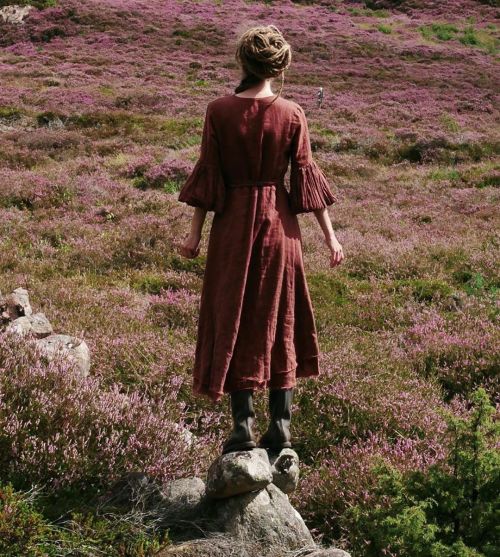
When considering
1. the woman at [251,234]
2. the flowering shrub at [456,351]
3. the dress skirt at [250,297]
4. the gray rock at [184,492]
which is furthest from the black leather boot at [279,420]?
the flowering shrub at [456,351]

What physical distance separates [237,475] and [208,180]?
5.27 ft

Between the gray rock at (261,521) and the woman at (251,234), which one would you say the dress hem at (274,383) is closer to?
the woman at (251,234)

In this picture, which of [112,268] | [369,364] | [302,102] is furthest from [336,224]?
[302,102]

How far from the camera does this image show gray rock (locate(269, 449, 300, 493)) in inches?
137

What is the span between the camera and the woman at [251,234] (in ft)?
10.9

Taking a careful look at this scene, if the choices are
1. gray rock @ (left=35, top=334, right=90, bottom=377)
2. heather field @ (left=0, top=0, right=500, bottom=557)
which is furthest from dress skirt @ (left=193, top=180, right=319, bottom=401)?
gray rock @ (left=35, top=334, right=90, bottom=377)

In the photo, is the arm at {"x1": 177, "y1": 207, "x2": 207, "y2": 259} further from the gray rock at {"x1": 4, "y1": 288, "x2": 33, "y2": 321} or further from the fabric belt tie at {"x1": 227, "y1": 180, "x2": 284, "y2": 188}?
the gray rock at {"x1": 4, "y1": 288, "x2": 33, "y2": 321}

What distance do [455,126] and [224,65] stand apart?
54.0 ft

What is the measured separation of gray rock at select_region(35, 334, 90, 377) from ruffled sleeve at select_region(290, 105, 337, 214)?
2221mm

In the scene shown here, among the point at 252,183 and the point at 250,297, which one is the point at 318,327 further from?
the point at 252,183

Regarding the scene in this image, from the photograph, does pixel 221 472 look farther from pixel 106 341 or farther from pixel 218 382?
pixel 106 341

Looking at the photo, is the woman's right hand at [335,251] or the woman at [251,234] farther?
the woman's right hand at [335,251]

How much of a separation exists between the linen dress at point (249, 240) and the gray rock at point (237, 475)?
0.34 meters

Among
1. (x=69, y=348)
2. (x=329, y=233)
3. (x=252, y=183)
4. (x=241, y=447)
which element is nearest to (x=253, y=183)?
(x=252, y=183)
